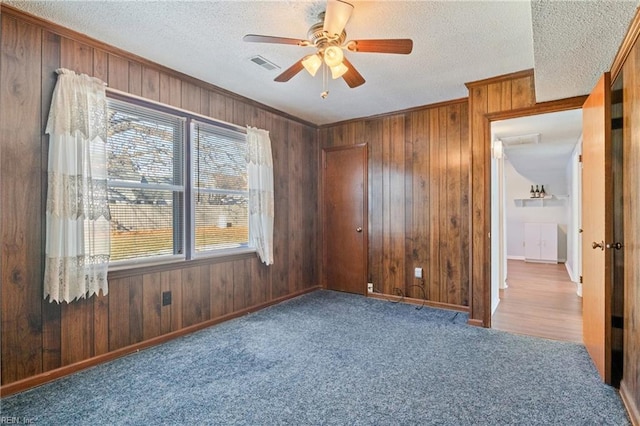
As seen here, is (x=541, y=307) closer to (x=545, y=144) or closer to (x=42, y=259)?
(x=545, y=144)

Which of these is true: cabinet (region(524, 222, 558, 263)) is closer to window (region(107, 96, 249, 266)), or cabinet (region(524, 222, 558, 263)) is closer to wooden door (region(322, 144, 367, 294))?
wooden door (region(322, 144, 367, 294))

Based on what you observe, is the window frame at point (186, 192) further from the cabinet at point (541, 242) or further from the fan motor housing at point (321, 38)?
the cabinet at point (541, 242)

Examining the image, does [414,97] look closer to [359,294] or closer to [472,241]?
[472,241]

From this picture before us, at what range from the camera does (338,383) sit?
218 centimetres

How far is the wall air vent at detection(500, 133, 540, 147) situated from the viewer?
476 cm

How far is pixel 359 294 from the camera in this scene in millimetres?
4559

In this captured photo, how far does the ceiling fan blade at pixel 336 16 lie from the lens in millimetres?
1732

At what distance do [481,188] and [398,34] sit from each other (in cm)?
177

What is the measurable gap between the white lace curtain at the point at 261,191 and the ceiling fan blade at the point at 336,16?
196 centimetres

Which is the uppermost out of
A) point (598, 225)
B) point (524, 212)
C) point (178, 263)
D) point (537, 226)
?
point (524, 212)

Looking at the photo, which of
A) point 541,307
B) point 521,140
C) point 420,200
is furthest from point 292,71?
point 521,140

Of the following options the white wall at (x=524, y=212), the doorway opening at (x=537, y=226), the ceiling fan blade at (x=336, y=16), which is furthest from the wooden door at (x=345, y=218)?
the white wall at (x=524, y=212)

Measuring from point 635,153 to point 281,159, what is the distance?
3.40 metres

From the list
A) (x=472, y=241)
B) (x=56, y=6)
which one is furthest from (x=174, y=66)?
(x=472, y=241)
